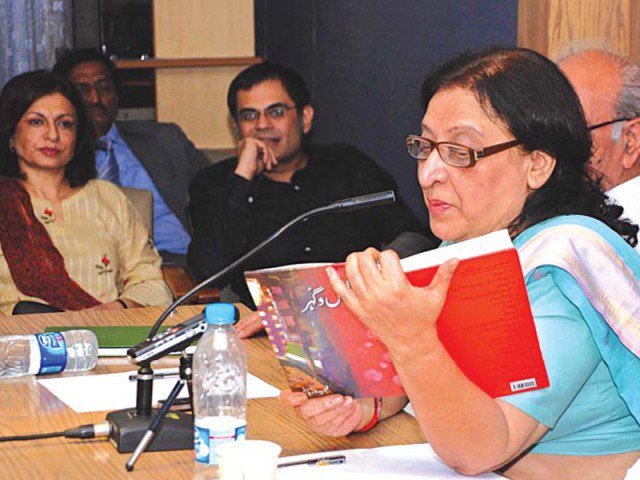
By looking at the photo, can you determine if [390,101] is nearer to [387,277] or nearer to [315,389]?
[315,389]

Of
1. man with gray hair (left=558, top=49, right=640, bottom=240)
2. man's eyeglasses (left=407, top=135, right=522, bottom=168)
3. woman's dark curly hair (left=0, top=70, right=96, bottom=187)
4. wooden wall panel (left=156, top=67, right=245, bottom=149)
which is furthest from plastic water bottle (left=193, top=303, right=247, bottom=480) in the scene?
wooden wall panel (left=156, top=67, right=245, bottom=149)

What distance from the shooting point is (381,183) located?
3619 mm

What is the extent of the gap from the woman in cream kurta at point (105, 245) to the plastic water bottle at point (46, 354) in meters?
1.28

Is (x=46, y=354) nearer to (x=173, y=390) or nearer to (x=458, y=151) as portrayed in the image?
(x=173, y=390)

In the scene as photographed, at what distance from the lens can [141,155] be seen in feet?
15.4

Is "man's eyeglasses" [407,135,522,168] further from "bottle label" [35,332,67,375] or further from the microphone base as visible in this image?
"bottle label" [35,332,67,375]

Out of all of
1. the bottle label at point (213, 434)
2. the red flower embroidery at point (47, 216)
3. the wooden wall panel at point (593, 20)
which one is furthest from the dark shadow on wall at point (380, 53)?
the bottle label at point (213, 434)

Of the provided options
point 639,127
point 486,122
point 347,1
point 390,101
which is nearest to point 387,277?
point 486,122

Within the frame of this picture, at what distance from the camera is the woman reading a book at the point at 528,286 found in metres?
1.34

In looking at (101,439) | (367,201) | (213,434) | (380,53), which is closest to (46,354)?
(101,439)

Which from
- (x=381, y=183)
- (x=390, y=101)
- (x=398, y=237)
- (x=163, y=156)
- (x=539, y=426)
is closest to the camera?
(x=539, y=426)

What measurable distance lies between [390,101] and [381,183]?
49 centimetres

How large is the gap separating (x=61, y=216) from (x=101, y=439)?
75.5 inches

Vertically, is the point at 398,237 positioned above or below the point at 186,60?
below
